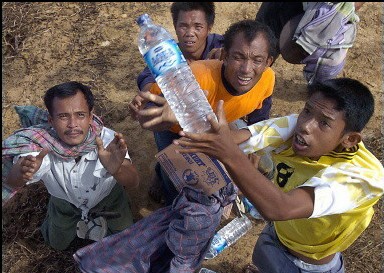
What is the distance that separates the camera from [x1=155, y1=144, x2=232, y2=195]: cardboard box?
2.43 m

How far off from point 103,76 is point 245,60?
2455 millimetres

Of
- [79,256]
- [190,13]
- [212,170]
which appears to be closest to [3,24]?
[190,13]

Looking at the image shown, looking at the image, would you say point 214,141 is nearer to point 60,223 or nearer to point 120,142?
point 120,142

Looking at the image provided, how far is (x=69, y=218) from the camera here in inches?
131

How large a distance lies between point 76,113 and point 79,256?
907 mm

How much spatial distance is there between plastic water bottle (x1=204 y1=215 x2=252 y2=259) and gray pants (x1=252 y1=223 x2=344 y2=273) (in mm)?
609

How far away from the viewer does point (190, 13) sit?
3.60m

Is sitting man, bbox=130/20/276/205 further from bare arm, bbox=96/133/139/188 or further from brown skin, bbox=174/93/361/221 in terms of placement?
brown skin, bbox=174/93/361/221

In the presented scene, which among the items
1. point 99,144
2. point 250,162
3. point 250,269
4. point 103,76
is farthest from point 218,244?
point 103,76

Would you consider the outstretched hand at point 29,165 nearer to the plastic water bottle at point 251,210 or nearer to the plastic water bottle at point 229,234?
the plastic water bottle at point 229,234

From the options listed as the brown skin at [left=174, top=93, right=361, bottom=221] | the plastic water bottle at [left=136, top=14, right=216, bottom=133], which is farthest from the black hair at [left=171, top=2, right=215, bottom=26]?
the brown skin at [left=174, top=93, right=361, bottom=221]

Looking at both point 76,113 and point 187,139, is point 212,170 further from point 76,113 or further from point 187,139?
point 76,113

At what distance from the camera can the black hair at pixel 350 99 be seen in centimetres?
212

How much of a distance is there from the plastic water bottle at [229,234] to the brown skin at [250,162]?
1.60 m
